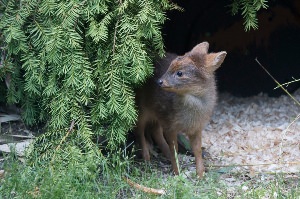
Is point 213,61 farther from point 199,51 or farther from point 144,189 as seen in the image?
point 144,189

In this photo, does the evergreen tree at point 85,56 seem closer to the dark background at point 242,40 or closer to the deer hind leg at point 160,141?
the deer hind leg at point 160,141

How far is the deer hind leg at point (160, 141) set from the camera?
226 inches

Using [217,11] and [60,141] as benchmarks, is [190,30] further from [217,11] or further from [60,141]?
[60,141]

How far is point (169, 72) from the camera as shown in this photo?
4.87 meters

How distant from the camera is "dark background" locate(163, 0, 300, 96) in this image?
7082 mm

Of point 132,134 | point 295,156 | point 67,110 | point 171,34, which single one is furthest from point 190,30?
point 67,110

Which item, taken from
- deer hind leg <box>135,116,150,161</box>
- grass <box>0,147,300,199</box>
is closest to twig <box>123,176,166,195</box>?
grass <box>0,147,300,199</box>

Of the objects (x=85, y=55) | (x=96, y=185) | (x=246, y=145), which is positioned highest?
(x=85, y=55)

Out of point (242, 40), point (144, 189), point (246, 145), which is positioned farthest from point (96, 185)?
point (242, 40)

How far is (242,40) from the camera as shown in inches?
283

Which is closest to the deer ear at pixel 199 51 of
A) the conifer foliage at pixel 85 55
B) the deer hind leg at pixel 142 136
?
the conifer foliage at pixel 85 55

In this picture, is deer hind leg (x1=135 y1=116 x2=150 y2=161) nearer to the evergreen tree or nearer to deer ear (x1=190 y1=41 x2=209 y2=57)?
the evergreen tree

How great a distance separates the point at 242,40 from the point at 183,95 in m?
2.40

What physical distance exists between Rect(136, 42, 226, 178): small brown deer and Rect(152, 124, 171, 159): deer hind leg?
0.22m
